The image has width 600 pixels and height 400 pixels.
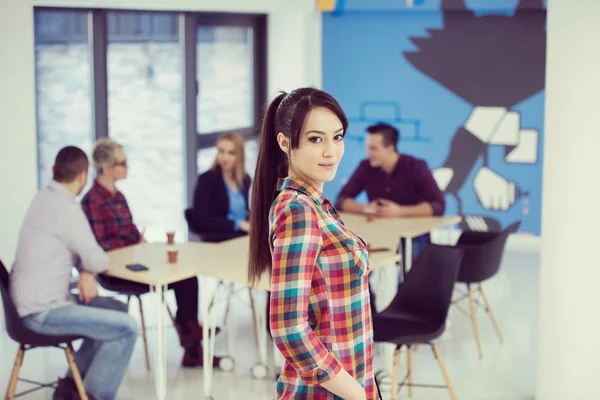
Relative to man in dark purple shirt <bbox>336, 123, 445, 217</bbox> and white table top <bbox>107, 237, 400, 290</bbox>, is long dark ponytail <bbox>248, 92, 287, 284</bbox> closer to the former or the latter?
white table top <bbox>107, 237, 400, 290</bbox>

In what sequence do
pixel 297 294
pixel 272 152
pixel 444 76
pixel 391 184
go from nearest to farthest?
pixel 297 294
pixel 272 152
pixel 391 184
pixel 444 76

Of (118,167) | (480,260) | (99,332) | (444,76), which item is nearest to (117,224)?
(118,167)

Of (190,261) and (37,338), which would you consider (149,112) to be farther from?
(37,338)

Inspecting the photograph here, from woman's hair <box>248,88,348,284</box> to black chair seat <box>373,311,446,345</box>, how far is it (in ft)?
7.03

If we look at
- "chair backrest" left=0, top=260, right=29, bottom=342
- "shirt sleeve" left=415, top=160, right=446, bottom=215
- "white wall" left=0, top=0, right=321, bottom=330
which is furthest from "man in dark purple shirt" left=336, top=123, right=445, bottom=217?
"chair backrest" left=0, top=260, right=29, bottom=342


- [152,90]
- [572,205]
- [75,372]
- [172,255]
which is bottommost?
[75,372]

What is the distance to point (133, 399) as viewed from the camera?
4.96m

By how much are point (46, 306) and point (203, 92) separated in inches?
165

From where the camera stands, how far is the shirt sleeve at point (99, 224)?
18.1 feet

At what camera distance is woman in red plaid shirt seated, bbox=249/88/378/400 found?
6.75ft

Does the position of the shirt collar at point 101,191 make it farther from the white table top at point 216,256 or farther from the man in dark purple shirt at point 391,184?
the man in dark purple shirt at point 391,184

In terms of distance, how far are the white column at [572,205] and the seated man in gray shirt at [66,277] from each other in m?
2.12

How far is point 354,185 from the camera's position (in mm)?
6617

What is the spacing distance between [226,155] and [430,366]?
196 cm
